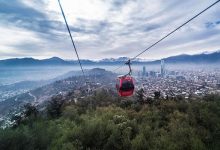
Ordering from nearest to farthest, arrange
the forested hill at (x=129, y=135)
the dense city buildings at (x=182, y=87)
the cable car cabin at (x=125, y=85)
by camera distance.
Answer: the cable car cabin at (x=125, y=85) → the forested hill at (x=129, y=135) → the dense city buildings at (x=182, y=87)

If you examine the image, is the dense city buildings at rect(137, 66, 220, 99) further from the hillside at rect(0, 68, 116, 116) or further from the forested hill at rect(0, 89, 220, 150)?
the hillside at rect(0, 68, 116, 116)

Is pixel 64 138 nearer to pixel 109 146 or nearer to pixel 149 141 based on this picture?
pixel 109 146

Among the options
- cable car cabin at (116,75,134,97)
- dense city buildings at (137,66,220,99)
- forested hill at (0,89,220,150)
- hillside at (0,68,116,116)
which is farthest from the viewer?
hillside at (0,68,116,116)

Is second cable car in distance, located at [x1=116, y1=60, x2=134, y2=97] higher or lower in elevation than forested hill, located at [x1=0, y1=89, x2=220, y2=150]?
higher

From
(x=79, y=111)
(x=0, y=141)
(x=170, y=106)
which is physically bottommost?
(x=79, y=111)

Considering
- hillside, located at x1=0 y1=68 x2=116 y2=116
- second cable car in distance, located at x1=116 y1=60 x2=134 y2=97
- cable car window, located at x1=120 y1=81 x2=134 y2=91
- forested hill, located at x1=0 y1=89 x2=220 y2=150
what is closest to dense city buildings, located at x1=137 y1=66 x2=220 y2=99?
forested hill, located at x1=0 y1=89 x2=220 y2=150

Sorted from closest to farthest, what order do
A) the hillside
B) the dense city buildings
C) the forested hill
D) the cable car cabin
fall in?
the cable car cabin, the forested hill, the dense city buildings, the hillside

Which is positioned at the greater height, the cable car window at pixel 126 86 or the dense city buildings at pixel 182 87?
the cable car window at pixel 126 86

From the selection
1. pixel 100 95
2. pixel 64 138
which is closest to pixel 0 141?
pixel 64 138

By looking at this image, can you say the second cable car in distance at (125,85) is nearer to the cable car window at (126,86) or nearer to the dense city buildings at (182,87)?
the cable car window at (126,86)

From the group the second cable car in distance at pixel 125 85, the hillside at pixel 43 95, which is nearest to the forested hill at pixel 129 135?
the second cable car in distance at pixel 125 85

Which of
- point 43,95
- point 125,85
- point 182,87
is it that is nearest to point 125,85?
Result: point 125,85
